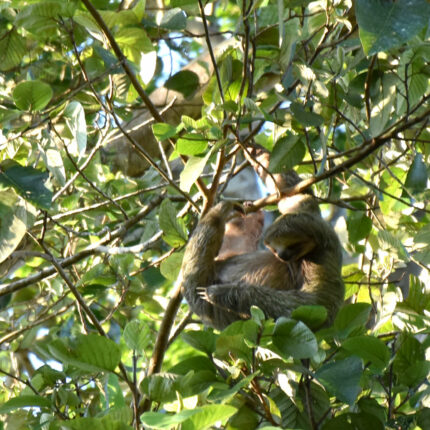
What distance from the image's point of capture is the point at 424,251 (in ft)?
13.0

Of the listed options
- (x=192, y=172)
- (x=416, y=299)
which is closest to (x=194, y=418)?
(x=192, y=172)

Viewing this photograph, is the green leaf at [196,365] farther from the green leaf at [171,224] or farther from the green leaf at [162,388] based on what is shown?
the green leaf at [171,224]

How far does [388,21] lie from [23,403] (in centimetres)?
212

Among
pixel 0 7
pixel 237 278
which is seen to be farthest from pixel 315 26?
pixel 0 7

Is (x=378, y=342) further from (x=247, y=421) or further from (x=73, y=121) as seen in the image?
(x=73, y=121)

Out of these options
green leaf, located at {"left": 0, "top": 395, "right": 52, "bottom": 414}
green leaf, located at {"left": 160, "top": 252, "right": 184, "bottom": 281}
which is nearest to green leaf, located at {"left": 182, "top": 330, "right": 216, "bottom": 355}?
green leaf, located at {"left": 0, "top": 395, "right": 52, "bottom": 414}

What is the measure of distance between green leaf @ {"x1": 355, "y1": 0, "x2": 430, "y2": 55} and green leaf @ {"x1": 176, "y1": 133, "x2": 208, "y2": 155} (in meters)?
1.12

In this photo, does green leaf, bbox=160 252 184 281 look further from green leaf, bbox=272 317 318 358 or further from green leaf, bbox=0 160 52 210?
green leaf, bbox=272 317 318 358

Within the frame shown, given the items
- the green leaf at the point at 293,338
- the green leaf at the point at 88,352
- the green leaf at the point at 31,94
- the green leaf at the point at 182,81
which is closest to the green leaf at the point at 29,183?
the green leaf at the point at 31,94

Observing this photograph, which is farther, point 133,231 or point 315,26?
point 133,231

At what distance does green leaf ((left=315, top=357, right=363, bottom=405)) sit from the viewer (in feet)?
8.67

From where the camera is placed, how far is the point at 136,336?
9.69 feet

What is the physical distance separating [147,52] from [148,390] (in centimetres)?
210

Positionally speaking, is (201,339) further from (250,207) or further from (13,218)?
(250,207)
